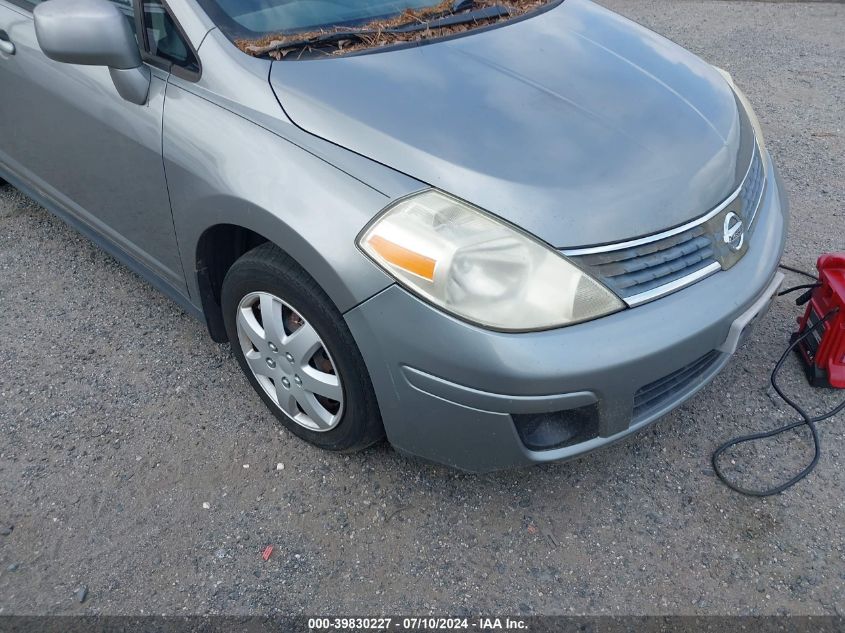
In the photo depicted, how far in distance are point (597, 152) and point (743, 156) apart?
617 millimetres

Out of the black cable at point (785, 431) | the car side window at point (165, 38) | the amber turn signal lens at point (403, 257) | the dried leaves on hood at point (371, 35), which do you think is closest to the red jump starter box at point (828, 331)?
the black cable at point (785, 431)

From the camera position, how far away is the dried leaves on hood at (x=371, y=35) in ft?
6.48

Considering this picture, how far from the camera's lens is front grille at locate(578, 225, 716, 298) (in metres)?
1.68

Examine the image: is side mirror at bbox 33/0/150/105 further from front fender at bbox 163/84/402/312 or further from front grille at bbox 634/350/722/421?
front grille at bbox 634/350/722/421

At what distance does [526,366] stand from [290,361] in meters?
0.77

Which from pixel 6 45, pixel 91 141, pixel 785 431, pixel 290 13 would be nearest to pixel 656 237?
pixel 785 431

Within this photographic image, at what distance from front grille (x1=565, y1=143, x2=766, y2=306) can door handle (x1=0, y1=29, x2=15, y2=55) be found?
2.26m

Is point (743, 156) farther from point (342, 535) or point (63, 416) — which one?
point (63, 416)

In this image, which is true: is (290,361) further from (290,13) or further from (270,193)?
(290,13)

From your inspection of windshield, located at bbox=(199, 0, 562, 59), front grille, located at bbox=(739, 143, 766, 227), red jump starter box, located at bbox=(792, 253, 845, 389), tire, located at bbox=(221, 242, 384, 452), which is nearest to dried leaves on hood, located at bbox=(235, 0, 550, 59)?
windshield, located at bbox=(199, 0, 562, 59)

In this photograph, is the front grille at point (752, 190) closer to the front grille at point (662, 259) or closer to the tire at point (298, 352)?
the front grille at point (662, 259)

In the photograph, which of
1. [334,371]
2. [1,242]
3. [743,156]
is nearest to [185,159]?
[334,371]

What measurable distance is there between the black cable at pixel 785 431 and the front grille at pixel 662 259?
662 mm

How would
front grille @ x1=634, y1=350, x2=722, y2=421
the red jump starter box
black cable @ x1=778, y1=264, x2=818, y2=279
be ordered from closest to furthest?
1. front grille @ x1=634, y1=350, x2=722, y2=421
2. the red jump starter box
3. black cable @ x1=778, y1=264, x2=818, y2=279
